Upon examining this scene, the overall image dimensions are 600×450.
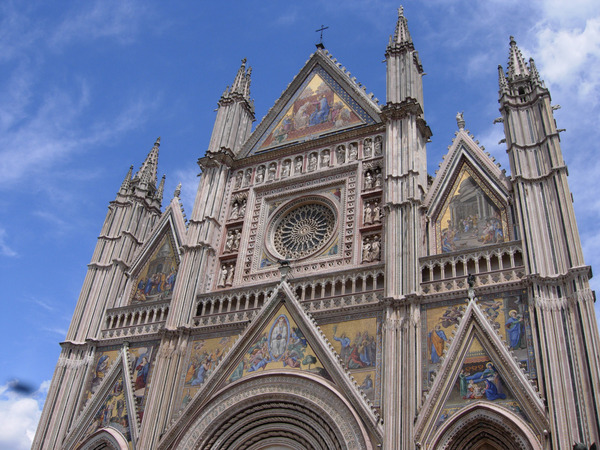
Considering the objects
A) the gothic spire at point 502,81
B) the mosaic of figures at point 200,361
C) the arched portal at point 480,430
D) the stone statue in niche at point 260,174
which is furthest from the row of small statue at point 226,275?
the gothic spire at point 502,81

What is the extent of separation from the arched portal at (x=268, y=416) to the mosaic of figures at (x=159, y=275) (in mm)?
4697

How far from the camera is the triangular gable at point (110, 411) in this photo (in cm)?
1625

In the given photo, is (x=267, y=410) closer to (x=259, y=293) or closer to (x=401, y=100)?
(x=259, y=293)

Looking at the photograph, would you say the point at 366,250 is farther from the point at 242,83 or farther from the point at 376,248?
the point at 242,83

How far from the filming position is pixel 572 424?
11.4 meters

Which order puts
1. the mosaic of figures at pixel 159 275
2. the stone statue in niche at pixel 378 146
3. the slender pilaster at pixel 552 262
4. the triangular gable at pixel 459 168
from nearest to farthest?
the slender pilaster at pixel 552 262
the triangular gable at pixel 459 168
the stone statue in niche at pixel 378 146
the mosaic of figures at pixel 159 275

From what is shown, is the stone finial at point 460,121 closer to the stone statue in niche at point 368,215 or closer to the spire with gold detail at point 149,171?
the stone statue in niche at point 368,215

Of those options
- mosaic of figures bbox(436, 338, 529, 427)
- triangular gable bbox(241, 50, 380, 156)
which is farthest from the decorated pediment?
triangular gable bbox(241, 50, 380, 156)

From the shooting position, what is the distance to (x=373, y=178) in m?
18.1

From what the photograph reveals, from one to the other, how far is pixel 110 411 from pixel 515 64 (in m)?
14.9

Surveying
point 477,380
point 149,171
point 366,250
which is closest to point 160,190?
point 149,171

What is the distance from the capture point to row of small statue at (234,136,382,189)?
61.6 ft

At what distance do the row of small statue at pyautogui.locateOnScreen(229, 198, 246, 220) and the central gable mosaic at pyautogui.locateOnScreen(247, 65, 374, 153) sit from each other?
2056 mm

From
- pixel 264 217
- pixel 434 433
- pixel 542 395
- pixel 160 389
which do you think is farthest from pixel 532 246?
pixel 160 389
